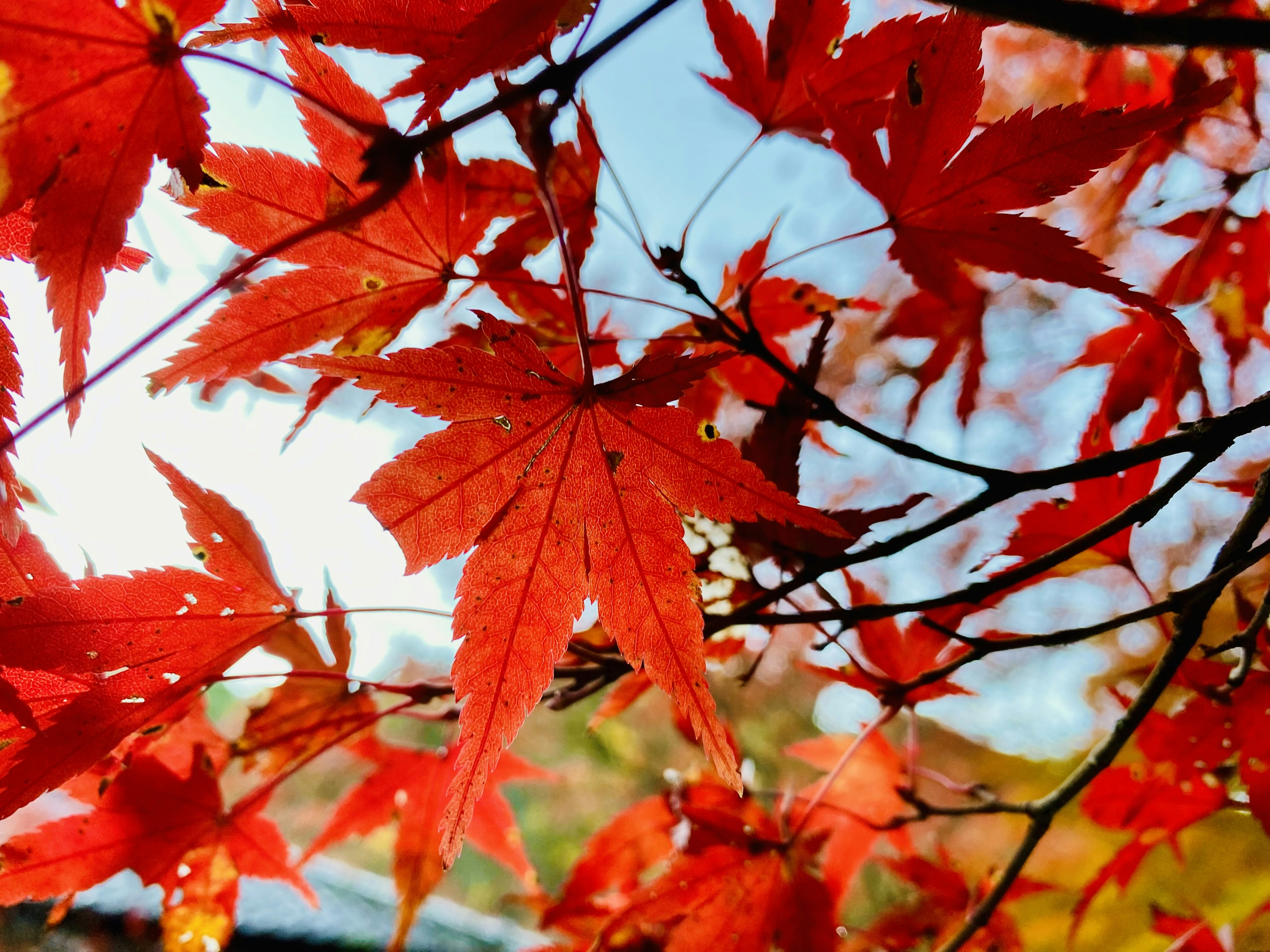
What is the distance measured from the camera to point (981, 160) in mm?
428

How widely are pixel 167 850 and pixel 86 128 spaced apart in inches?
24.7

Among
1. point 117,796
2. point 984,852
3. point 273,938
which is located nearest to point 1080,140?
point 117,796

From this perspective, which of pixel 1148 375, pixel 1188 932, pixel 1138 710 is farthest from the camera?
pixel 1188 932

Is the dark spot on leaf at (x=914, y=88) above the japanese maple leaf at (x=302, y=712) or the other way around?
above

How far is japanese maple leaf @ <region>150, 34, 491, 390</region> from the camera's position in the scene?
0.43 m

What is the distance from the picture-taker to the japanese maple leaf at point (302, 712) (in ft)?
2.17

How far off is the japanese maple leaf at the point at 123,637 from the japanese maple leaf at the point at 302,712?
0.15 m

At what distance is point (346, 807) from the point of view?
2.83 ft

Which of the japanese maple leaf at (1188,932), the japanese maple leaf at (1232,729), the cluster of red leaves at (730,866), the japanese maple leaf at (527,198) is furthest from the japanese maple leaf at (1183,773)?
the japanese maple leaf at (527,198)

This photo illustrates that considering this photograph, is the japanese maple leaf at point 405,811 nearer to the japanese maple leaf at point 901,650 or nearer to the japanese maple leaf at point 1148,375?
the japanese maple leaf at point 901,650

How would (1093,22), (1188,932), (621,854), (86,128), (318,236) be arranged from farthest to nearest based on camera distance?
(621,854)
(1188,932)
(318,236)
(86,128)
(1093,22)

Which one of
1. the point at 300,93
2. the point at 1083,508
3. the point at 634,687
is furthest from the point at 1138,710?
the point at 300,93

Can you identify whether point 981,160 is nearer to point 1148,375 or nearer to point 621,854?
point 1148,375

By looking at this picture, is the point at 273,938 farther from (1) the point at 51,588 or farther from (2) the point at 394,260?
(2) the point at 394,260
